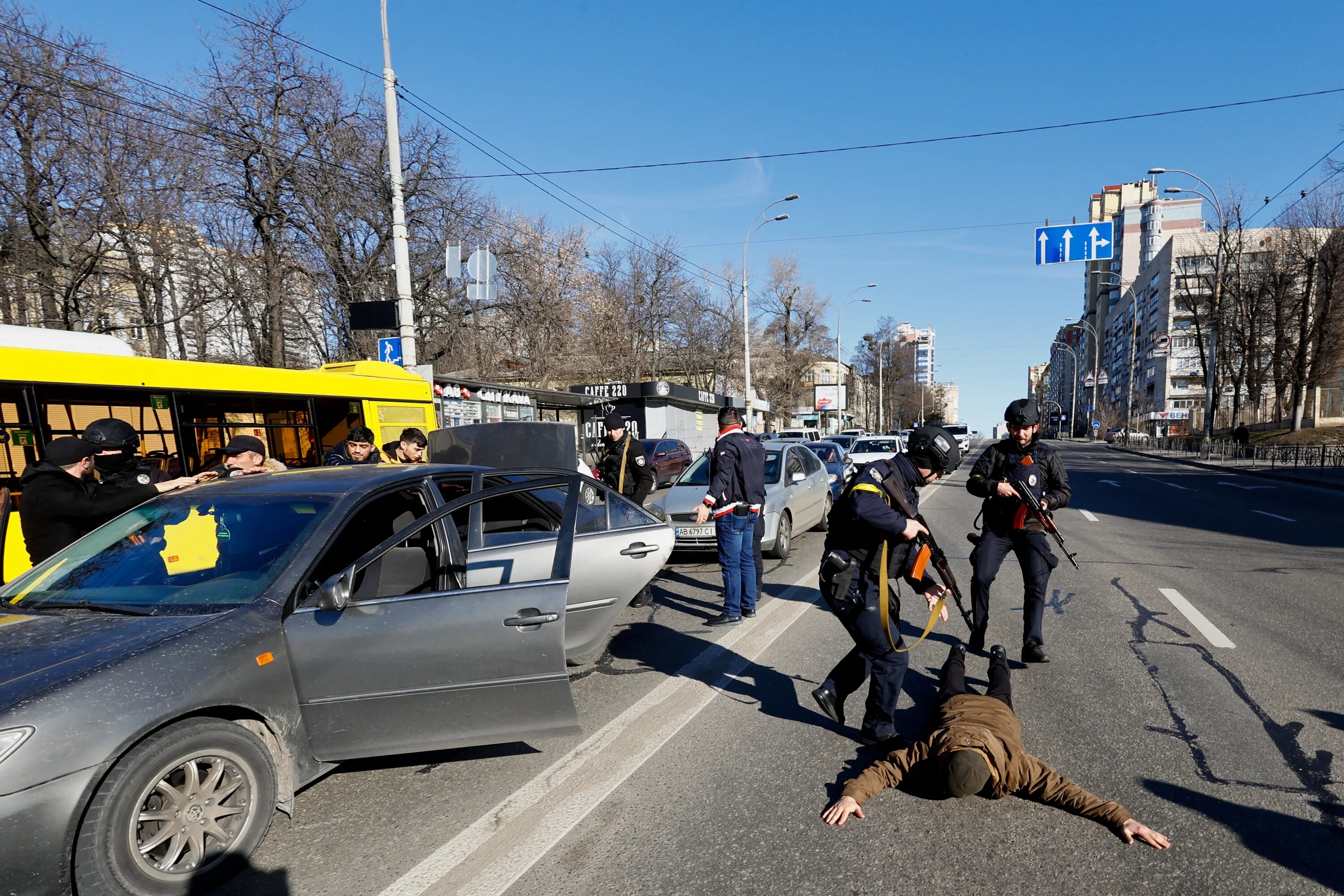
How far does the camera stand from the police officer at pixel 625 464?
8602mm

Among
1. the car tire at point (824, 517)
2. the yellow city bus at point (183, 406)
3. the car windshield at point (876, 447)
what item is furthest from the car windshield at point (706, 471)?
the car windshield at point (876, 447)

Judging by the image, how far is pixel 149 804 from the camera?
2.67m

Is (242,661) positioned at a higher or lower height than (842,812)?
higher

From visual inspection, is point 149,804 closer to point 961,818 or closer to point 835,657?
point 961,818

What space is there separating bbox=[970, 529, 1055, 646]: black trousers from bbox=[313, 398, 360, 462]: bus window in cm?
803

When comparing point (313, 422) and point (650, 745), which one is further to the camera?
point (313, 422)

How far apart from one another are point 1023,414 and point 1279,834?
9.52 feet

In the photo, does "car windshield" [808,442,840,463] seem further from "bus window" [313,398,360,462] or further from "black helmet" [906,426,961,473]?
"black helmet" [906,426,961,473]

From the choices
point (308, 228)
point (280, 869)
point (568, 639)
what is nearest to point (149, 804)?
point (280, 869)

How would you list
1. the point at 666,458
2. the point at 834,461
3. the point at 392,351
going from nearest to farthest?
the point at 392,351, the point at 834,461, the point at 666,458

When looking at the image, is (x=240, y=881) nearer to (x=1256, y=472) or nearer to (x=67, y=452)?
(x=67, y=452)

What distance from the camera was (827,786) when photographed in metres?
3.52

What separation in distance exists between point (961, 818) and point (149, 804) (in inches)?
124

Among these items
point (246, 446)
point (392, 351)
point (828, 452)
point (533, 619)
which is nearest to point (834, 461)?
point (828, 452)
